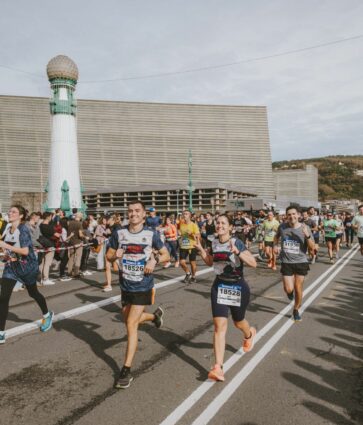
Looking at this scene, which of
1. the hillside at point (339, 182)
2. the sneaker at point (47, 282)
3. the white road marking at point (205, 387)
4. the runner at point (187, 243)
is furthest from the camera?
the hillside at point (339, 182)

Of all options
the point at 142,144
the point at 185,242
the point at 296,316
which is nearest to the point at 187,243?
the point at 185,242

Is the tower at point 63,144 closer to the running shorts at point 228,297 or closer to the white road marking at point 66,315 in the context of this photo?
the white road marking at point 66,315

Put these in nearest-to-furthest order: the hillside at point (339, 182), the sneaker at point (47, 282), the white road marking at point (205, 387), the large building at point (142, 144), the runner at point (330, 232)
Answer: the white road marking at point (205, 387), the sneaker at point (47, 282), the runner at point (330, 232), the large building at point (142, 144), the hillside at point (339, 182)

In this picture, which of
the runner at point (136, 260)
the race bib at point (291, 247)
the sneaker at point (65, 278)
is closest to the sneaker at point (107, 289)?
the sneaker at point (65, 278)

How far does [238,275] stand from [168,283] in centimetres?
619

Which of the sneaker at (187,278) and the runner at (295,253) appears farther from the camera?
the sneaker at (187,278)

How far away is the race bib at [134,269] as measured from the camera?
14.9 feet

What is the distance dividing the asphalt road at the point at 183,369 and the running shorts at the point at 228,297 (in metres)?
0.71

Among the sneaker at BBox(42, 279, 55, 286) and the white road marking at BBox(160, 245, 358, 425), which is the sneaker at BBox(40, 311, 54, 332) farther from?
the sneaker at BBox(42, 279, 55, 286)

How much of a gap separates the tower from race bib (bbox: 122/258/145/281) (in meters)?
32.4

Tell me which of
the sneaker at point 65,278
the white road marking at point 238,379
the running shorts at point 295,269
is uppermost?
the running shorts at point 295,269

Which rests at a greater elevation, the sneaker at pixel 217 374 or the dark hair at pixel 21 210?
the dark hair at pixel 21 210

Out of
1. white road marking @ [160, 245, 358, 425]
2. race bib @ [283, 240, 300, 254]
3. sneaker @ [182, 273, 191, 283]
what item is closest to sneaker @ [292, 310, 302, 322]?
white road marking @ [160, 245, 358, 425]

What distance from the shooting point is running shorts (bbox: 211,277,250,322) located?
179 inches
